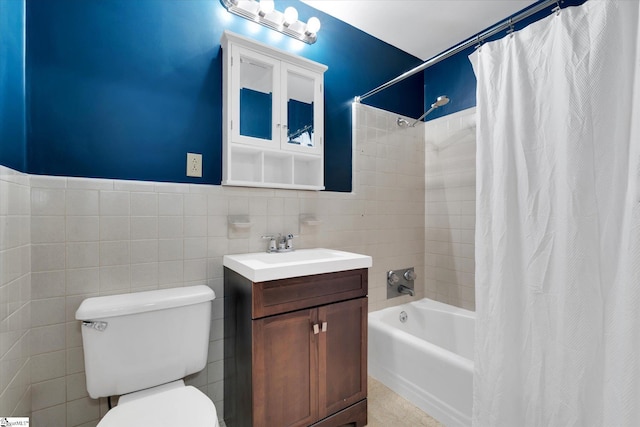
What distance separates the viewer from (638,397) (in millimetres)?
869

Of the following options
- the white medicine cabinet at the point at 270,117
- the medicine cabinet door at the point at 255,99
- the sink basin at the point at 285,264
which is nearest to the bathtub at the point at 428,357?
the sink basin at the point at 285,264

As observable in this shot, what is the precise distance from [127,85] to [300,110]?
895mm

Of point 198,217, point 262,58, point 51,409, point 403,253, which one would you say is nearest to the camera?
point 51,409

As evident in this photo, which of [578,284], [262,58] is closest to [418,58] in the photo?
[262,58]

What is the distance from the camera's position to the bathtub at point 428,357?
58.5 inches

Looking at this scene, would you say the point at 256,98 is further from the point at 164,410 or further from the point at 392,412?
the point at 392,412

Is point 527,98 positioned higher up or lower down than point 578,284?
higher up

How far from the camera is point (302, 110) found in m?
1.78

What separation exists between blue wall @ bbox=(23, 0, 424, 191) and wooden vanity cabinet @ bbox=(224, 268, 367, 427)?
735 millimetres

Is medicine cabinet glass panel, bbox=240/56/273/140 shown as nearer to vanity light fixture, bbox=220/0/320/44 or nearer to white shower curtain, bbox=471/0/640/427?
vanity light fixture, bbox=220/0/320/44

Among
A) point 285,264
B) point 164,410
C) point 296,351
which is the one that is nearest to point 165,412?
point 164,410

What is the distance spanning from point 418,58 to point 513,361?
2370 mm

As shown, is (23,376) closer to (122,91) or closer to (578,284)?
(122,91)

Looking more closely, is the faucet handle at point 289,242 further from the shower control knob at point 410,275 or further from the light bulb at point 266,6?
the light bulb at point 266,6
